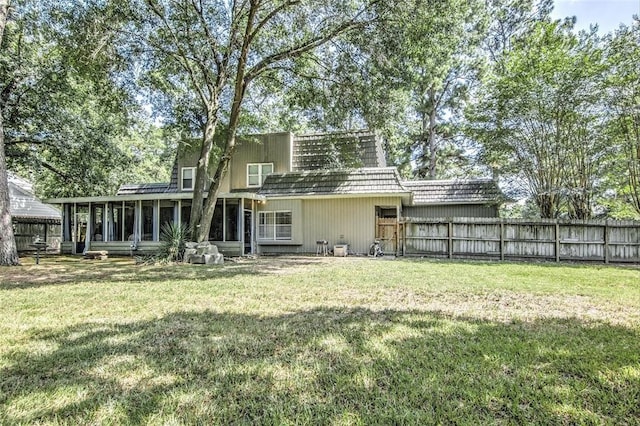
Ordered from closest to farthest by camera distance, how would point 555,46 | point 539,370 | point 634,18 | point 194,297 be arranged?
point 539,370 → point 194,297 → point 634,18 → point 555,46

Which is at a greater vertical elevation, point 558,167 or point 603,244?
point 558,167

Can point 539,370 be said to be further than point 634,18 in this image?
No

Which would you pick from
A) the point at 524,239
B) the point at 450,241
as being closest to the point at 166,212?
the point at 450,241

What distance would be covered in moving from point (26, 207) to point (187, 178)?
31.8ft

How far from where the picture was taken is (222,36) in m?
13.4

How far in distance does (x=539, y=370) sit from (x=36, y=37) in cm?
1989

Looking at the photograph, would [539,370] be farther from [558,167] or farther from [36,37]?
[36,37]

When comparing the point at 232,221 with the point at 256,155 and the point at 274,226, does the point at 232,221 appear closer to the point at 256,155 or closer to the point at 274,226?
the point at 274,226

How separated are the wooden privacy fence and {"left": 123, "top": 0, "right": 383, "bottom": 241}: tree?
736 centimetres

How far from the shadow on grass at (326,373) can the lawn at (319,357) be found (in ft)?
0.04

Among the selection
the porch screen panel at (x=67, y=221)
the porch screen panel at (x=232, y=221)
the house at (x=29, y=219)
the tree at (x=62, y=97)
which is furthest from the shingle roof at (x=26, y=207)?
the porch screen panel at (x=232, y=221)

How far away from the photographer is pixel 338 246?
1500 cm

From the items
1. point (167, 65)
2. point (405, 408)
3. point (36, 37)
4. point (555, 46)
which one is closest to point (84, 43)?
point (167, 65)

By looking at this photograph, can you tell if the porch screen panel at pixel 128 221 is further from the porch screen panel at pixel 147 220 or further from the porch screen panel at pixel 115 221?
the porch screen panel at pixel 147 220
